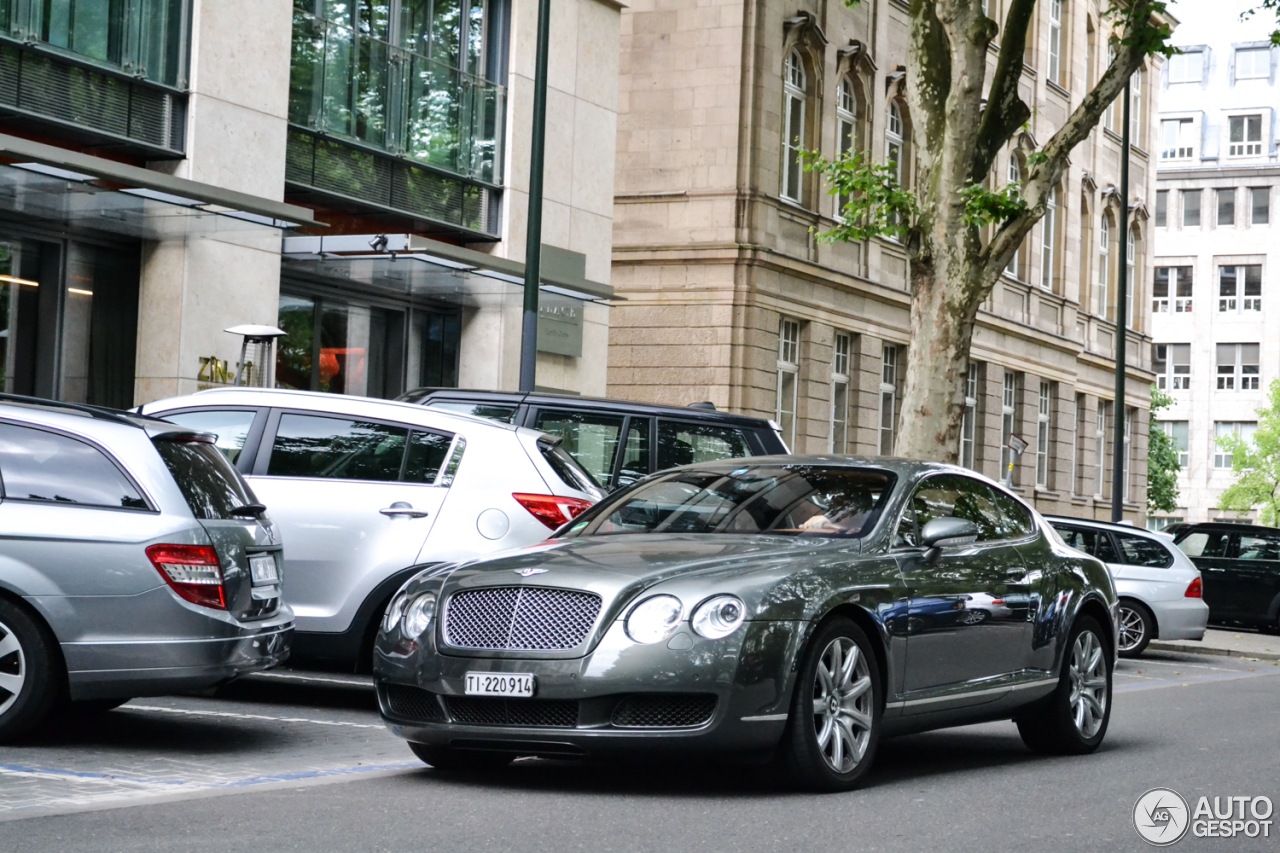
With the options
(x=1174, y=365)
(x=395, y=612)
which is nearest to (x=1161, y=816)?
(x=395, y=612)

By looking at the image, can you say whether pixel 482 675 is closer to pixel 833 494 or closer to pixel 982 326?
pixel 833 494

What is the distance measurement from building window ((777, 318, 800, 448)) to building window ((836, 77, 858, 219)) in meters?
2.91

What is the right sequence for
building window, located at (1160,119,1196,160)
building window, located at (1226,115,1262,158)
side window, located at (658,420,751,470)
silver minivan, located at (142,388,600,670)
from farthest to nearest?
building window, located at (1160,119,1196,160) < building window, located at (1226,115,1262,158) < side window, located at (658,420,751,470) < silver minivan, located at (142,388,600,670)

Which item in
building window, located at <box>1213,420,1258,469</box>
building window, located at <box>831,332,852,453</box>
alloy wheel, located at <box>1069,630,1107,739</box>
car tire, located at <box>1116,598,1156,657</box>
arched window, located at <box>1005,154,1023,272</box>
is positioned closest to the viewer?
alloy wheel, located at <box>1069,630,1107,739</box>

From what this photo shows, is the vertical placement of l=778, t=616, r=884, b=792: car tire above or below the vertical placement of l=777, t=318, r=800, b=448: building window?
below

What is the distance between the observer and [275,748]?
9.08 m

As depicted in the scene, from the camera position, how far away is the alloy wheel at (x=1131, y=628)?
21.0 meters

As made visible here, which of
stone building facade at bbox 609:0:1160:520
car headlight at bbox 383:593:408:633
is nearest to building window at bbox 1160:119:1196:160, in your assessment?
stone building facade at bbox 609:0:1160:520

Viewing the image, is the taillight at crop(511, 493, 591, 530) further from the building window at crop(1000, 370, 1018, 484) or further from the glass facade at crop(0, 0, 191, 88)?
the building window at crop(1000, 370, 1018, 484)

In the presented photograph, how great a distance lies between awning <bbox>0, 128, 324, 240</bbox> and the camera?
49.6 ft

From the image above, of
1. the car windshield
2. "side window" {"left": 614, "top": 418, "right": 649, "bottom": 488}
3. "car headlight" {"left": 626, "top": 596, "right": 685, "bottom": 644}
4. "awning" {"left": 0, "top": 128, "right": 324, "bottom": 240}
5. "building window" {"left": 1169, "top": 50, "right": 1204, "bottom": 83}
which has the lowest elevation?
"car headlight" {"left": 626, "top": 596, "right": 685, "bottom": 644}

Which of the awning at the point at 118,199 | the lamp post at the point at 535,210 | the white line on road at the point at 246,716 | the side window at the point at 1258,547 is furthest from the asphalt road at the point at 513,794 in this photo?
the side window at the point at 1258,547

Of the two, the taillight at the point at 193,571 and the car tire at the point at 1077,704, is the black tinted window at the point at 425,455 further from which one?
the car tire at the point at 1077,704

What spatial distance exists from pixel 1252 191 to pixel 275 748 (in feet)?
302
